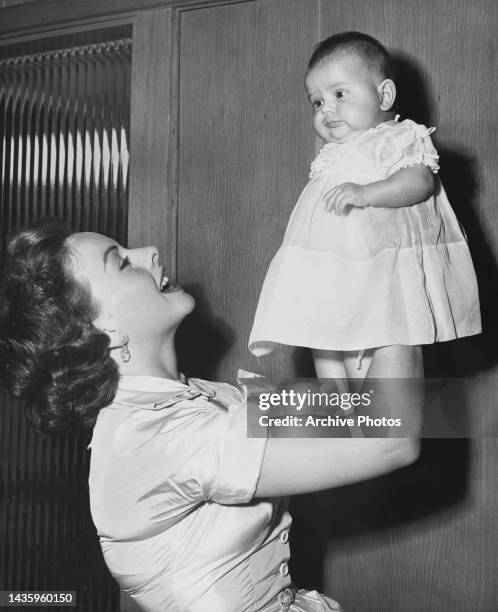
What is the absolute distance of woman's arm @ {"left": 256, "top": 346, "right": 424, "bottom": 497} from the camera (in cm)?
109

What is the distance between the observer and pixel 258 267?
1819 mm

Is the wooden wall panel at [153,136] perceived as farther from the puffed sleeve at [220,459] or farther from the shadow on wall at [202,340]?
the puffed sleeve at [220,459]

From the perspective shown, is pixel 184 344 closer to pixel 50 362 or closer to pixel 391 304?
pixel 50 362

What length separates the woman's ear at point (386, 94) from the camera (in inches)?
51.6

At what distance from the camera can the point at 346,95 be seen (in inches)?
51.0

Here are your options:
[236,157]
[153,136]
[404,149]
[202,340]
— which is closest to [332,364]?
→ [404,149]

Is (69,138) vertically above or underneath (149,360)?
above

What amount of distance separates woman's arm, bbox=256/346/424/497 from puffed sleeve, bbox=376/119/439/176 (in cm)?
31

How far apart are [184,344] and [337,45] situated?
851 millimetres

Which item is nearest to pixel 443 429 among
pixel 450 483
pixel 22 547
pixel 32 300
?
pixel 450 483

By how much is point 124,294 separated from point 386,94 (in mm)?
584

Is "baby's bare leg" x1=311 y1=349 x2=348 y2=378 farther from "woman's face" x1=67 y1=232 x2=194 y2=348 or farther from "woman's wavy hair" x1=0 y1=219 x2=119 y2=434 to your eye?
"woman's wavy hair" x1=0 y1=219 x2=119 y2=434

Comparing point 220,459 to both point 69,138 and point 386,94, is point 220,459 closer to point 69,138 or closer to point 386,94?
point 386,94

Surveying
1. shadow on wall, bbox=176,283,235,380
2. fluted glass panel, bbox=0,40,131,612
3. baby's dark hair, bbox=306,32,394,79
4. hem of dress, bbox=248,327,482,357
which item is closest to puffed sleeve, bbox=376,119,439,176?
baby's dark hair, bbox=306,32,394,79
